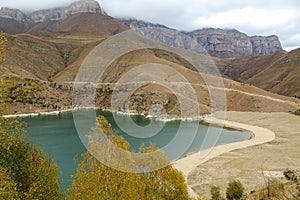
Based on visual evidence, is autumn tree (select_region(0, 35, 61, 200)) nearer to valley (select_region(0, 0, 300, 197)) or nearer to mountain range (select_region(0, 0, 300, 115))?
valley (select_region(0, 0, 300, 197))

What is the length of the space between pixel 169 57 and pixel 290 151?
140 m

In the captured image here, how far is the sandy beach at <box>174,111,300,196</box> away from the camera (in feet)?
98.3

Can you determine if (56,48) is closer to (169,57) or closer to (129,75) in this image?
(169,57)

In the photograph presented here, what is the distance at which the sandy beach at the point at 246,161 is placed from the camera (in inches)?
1180

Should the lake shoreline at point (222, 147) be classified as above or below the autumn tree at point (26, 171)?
below

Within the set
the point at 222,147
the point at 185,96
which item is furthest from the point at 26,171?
the point at 185,96

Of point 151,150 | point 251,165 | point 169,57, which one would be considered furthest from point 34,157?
point 169,57

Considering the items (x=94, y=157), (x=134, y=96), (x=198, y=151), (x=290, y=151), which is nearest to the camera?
(x=94, y=157)

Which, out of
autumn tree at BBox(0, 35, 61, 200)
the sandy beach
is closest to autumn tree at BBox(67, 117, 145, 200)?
autumn tree at BBox(0, 35, 61, 200)

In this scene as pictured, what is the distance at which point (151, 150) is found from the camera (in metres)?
16.9

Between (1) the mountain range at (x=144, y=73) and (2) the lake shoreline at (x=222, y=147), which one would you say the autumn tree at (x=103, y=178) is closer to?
(2) the lake shoreline at (x=222, y=147)

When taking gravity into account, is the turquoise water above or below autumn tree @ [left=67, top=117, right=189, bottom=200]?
below

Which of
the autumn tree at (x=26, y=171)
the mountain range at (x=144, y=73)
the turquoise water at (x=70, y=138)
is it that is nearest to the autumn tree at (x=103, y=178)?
the autumn tree at (x=26, y=171)

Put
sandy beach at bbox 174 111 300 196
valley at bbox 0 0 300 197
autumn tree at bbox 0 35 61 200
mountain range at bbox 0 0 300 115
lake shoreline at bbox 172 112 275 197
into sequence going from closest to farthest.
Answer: autumn tree at bbox 0 35 61 200 → sandy beach at bbox 174 111 300 196 → valley at bbox 0 0 300 197 → lake shoreline at bbox 172 112 275 197 → mountain range at bbox 0 0 300 115
